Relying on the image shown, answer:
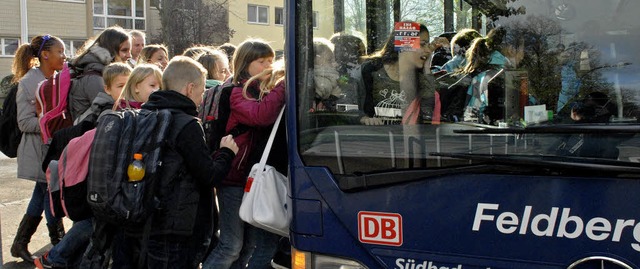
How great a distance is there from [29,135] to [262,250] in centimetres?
239

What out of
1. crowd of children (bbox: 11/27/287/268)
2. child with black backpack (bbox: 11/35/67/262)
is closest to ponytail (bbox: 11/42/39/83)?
child with black backpack (bbox: 11/35/67/262)

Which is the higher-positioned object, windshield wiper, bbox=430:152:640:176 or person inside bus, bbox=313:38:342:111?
person inside bus, bbox=313:38:342:111

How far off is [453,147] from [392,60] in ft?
1.45

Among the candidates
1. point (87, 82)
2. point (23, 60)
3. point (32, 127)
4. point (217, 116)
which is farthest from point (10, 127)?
point (217, 116)

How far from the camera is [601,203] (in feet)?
6.37

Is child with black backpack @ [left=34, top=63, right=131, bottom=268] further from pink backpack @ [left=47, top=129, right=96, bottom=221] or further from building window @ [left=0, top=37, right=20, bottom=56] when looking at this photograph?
building window @ [left=0, top=37, right=20, bottom=56]

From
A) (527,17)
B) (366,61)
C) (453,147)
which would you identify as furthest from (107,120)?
(527,17)

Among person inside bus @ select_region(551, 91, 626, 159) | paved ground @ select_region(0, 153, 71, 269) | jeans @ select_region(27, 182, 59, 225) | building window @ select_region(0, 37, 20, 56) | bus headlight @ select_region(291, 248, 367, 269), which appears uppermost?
building window @ select_region(0, 37, 20, 56)

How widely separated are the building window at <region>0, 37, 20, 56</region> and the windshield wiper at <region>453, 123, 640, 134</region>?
31911 millimetres

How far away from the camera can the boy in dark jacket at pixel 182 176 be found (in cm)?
326

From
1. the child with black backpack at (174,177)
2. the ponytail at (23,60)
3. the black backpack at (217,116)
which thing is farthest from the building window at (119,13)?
the child with black backpack at (174,177)

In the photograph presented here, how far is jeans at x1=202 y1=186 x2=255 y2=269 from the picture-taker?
378 centimetres

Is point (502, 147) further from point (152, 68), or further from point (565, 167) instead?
point (152, 68)

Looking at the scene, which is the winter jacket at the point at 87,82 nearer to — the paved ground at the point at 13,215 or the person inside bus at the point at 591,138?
the paved ground at the point at 13,215
